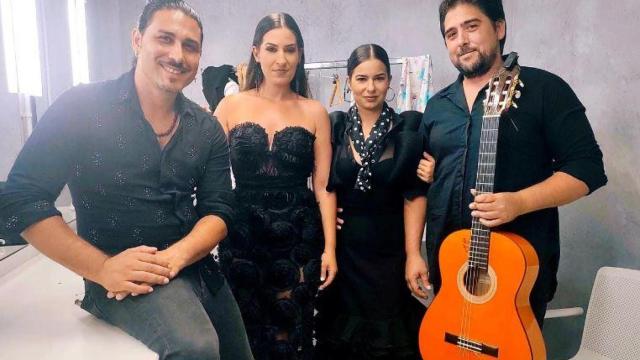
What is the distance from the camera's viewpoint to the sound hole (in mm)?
1477

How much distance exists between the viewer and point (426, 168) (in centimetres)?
168

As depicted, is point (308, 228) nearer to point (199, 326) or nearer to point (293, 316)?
point (293, 316)

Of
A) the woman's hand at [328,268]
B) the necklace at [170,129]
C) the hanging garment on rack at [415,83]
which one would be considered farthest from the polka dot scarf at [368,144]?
the hanging garment on rack at [415,83]

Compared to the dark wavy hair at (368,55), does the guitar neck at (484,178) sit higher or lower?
lower

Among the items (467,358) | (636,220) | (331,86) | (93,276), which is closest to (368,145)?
(467,358)

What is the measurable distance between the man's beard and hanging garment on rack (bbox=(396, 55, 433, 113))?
1292 millimetres

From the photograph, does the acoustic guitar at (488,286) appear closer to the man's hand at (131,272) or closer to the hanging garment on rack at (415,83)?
the man's hand at (131,272)

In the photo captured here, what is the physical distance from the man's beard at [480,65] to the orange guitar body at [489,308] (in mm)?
564

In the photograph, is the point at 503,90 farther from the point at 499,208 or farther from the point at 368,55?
the point at 368,55

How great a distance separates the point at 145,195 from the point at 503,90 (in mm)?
1169

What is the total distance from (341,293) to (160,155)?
916mm

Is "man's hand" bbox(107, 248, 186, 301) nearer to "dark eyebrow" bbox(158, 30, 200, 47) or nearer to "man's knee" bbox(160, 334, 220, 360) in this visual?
"man's knee" bbox(160, 334, 220, 360)

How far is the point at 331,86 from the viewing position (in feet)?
11.5

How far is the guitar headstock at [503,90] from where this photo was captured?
147 centimetres
